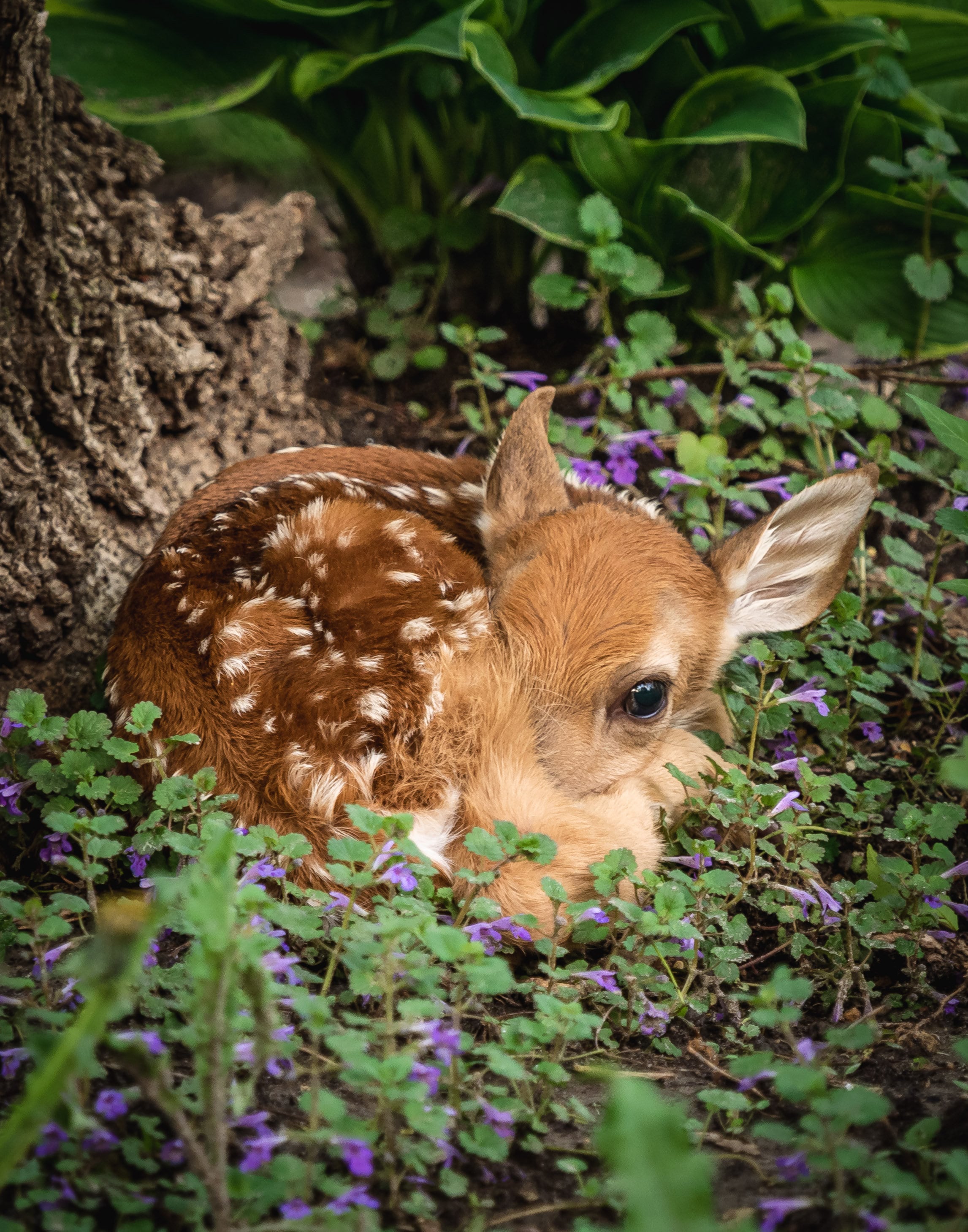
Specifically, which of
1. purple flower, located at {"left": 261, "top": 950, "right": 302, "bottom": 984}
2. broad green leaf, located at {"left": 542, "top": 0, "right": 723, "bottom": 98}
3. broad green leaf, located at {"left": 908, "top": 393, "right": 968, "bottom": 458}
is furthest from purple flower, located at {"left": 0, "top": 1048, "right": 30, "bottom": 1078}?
broad green leaf, located at {"left": 542, "top": 0, "right": 723, "bottom": 98}

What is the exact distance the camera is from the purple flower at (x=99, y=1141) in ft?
4.84

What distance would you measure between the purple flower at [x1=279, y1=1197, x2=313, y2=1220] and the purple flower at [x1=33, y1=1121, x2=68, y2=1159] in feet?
1.12

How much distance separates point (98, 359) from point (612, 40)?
232 centimetres

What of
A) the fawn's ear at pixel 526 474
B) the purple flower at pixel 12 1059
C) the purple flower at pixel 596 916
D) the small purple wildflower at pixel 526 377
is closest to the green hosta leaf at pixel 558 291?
the small purple wildflower at pixel 526 377

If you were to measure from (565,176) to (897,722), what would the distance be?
7.78 ft

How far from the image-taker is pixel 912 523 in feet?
9.96

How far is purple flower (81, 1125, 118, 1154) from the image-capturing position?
1.48 m

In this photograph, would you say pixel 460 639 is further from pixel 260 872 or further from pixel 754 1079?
pixel 754 1079

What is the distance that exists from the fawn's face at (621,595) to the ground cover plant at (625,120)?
4.33 ft

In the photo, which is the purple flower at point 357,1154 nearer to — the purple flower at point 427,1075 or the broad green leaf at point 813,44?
the purple flower at point 427,1075

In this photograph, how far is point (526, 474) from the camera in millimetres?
2836

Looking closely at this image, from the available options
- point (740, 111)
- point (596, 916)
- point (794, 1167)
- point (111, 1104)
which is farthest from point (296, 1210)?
point (740, 111)

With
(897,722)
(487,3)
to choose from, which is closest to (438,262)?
(487,3)

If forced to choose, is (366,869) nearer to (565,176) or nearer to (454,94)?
(565,176)
